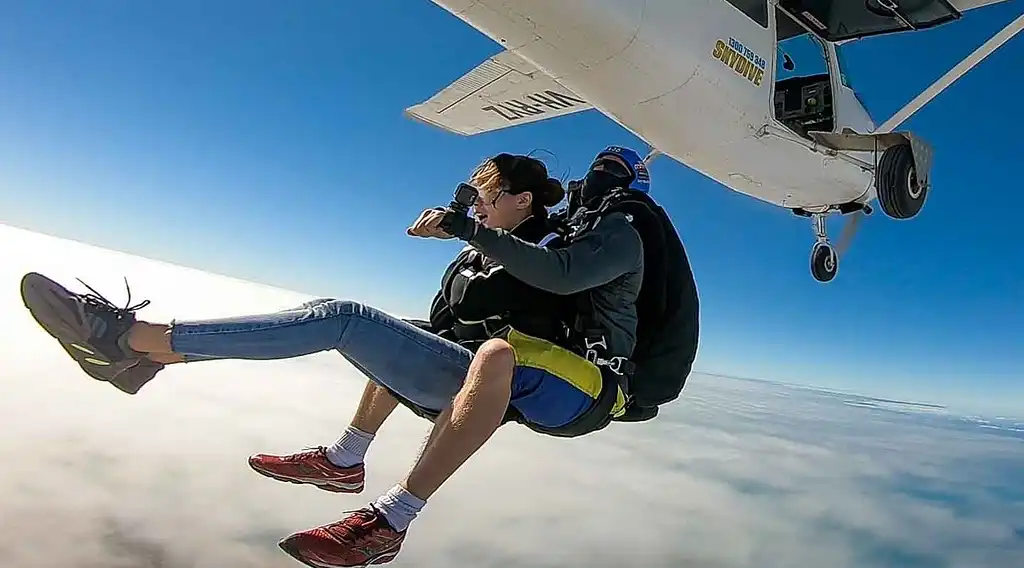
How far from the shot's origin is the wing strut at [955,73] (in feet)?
18.0

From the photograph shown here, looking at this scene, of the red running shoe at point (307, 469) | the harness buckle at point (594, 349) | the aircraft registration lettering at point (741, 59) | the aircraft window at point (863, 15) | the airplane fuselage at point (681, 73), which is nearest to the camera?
the harness buckle at point (594, 349)

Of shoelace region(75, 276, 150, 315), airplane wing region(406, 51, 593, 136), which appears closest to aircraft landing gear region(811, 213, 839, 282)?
airplane wing region(406, 51, 593, 136)

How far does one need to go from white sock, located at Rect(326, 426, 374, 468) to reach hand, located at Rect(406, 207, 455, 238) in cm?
100

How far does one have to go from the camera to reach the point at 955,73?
5.75 meters

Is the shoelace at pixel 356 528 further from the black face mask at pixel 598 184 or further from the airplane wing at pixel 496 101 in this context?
the airplane wing at pixel 496 101

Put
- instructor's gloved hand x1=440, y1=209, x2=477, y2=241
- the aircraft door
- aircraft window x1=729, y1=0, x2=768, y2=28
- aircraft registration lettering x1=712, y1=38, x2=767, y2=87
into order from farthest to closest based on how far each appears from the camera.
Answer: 1. the aircraft door
2. aircraft window x1=729, y1=0, x2=768, y2=28
3. aircraft registration lettering x1=712, y1=38, x2=767, y2=87
4. instructor's gloved hand x1=440, y1=209, x2=477, y2=241

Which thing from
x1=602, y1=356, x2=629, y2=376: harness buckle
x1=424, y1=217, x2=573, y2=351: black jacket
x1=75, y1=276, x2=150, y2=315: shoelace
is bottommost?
x1=75, y1=276, x2=150, y2=315: shoelace

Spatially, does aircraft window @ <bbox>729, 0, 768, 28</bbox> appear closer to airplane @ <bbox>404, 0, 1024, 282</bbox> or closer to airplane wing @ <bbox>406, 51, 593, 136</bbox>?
airplane @ <bbox>404, 0, 1024, 282</bbox>

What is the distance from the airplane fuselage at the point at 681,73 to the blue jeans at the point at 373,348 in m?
2.68

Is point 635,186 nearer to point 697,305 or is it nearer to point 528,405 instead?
point 697,305

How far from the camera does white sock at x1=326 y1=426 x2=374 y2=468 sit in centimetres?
254

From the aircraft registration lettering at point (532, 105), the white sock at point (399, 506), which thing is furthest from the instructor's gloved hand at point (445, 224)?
the aircraft registration lettering at point (532, 105)

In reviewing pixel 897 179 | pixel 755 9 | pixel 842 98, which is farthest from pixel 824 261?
pixel 755 9

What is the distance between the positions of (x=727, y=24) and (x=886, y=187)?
65.6 inches
